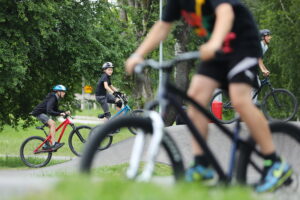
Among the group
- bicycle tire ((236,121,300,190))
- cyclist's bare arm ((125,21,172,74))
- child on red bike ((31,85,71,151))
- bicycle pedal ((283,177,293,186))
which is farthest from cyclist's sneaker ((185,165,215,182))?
child on red bike ((31,85,71,151))

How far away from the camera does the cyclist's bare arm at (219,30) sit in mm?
3833

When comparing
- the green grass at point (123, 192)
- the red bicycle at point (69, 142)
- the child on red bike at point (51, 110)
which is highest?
the green grass at point (123, 192)

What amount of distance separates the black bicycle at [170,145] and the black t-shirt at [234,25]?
0.33 meters

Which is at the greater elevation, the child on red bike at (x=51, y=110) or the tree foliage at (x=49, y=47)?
the tree foliage at (x=49, y=47)

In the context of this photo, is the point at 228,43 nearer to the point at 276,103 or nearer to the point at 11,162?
the point at 276,103

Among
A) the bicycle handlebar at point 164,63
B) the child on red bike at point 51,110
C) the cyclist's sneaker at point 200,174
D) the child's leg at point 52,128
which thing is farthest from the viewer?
the child's leg at point 52,128

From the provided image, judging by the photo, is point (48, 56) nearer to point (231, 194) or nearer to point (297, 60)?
point (297, 60)

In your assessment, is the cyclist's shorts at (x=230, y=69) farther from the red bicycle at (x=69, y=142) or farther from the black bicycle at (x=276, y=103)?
the red bicycle at (x=69, y=142)

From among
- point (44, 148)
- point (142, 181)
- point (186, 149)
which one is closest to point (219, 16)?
point (142, 181)

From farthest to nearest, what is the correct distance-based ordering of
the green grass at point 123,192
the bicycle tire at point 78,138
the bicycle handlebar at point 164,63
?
the bicycle tire at point 78,138, the bicycle handlebar at point 164,63, the green grass at point 123,192

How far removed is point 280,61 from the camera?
32.6m

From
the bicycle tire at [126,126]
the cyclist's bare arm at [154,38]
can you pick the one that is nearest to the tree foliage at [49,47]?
the cyclist's bare arm at [154,38]

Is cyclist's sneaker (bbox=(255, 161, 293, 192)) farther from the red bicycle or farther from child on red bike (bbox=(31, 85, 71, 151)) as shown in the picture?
the red bicycle

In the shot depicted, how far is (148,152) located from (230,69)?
0.78 metres
